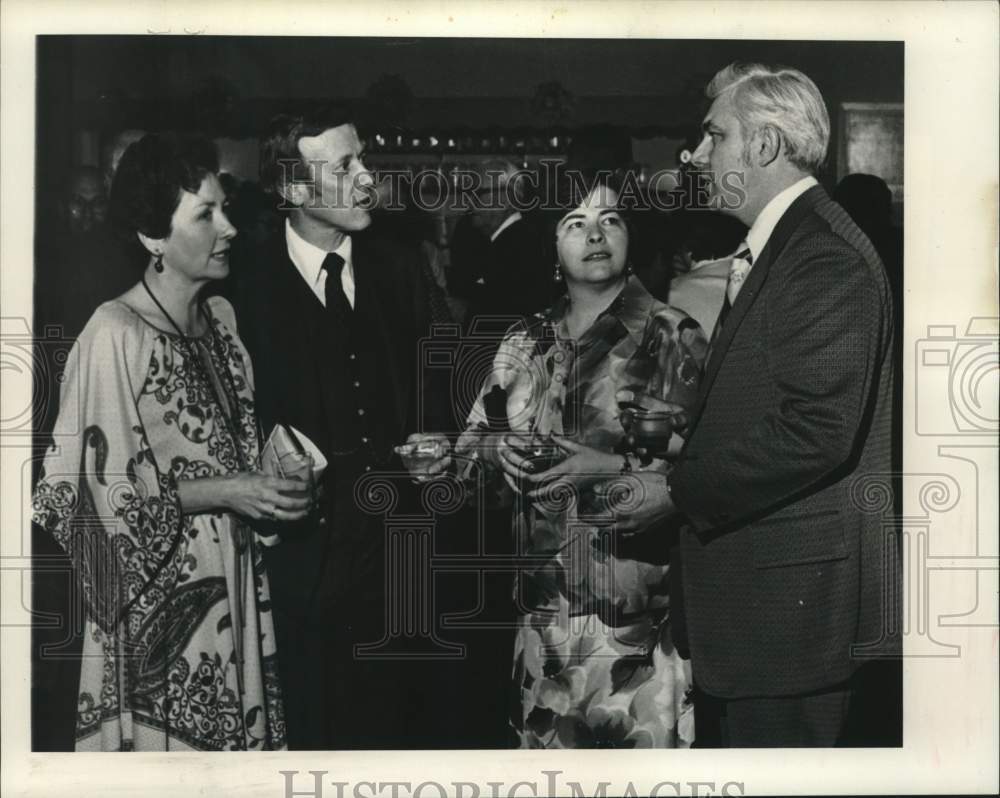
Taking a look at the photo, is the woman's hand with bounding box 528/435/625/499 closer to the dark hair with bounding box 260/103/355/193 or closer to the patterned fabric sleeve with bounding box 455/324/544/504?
the patterned fabric sleeve with bounding box 455/324/544/504

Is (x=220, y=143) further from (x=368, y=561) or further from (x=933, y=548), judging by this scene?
(x=933, y=548)

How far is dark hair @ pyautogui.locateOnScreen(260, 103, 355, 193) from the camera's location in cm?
397

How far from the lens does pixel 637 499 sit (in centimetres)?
400

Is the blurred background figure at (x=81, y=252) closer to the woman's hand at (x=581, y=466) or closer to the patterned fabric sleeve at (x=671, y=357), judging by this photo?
the woman's hand at (x=581, y=466)

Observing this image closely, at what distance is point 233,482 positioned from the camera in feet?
13.1

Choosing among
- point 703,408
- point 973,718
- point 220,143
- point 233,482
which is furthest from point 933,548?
point 220,143

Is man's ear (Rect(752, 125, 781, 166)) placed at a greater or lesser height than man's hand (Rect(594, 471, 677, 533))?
greater

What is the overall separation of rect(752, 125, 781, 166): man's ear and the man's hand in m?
0.98

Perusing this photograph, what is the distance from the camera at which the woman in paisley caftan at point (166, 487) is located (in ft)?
13.0

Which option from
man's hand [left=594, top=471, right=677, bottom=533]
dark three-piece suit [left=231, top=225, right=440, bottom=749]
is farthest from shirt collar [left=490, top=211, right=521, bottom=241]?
man's hand [left=594, top=471, right=677, bottom=533]
